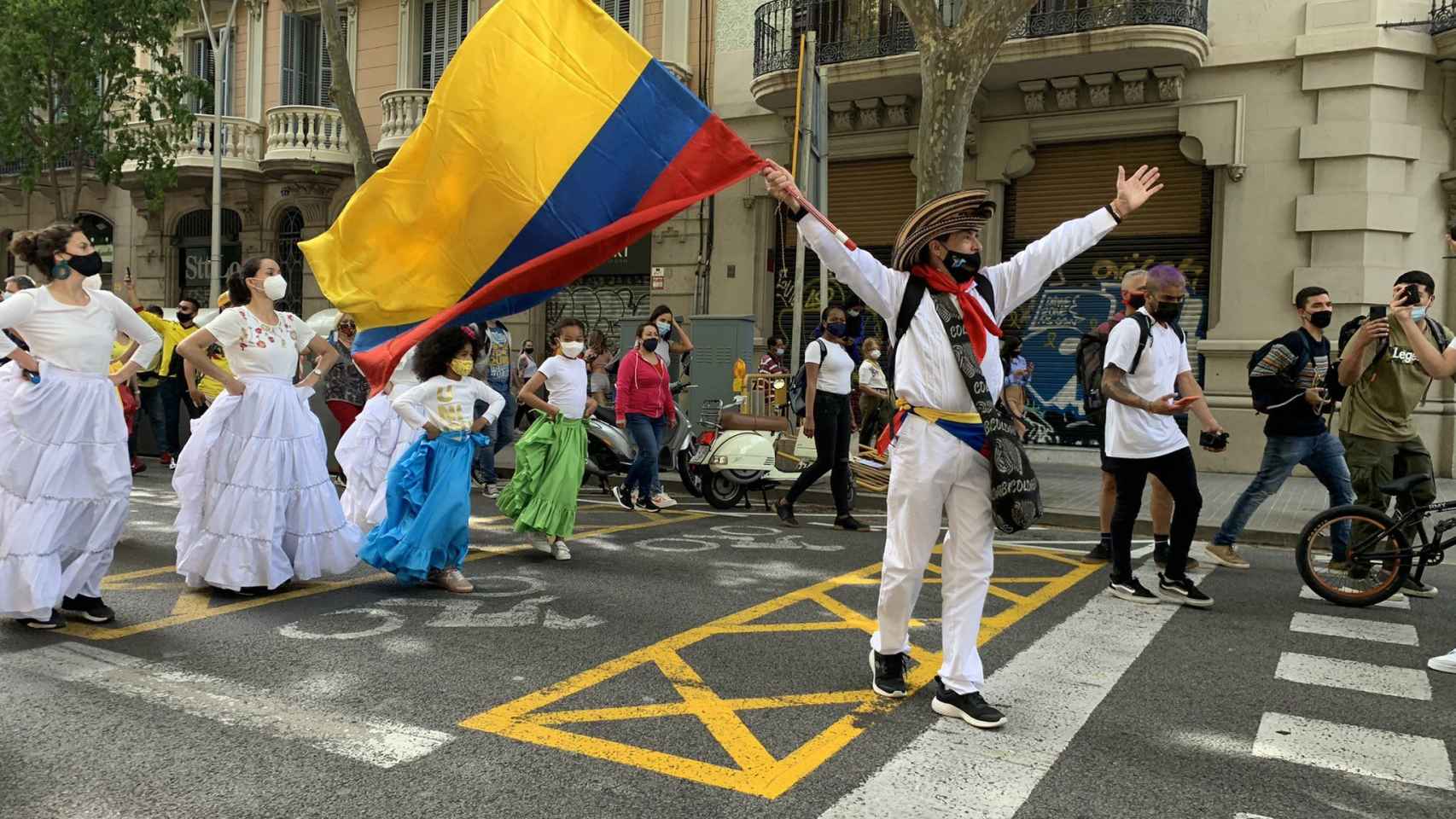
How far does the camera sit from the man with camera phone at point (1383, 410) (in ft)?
20.4

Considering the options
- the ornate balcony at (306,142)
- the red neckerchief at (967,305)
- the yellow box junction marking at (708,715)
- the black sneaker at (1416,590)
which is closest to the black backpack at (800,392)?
the yellow box junction marking at (708,715)

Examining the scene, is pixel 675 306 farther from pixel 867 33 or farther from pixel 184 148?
pixel 184 148

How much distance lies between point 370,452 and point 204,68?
1993 cm

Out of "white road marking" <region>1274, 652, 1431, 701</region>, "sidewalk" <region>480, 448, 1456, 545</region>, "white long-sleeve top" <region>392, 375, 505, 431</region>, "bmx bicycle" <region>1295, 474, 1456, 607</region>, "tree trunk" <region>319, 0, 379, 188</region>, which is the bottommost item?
"sidewalk" <region>480, 448, 1456, 545</region>

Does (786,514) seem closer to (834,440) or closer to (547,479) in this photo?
(834,440)

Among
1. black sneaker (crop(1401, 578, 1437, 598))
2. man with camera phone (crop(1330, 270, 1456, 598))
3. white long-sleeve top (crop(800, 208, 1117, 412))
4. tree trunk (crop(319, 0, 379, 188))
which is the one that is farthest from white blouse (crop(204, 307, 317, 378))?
tree trunk (crop(319, 0, 379, 188))

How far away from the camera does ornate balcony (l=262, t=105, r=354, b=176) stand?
20891mm

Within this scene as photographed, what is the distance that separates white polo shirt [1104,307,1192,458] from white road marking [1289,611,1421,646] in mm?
1094

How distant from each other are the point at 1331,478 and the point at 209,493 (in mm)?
6712

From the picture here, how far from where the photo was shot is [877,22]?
16297 millimetres

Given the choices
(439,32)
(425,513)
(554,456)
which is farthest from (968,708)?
(439,32)

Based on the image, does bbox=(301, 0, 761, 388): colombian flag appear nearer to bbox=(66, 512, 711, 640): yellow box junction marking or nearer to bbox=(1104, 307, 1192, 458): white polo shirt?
bbox=(66, 512, 711, 640): yellow box junction marking

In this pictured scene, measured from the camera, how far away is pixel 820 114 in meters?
11.3

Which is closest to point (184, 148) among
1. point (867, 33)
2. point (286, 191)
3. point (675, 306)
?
point (286, 191)
